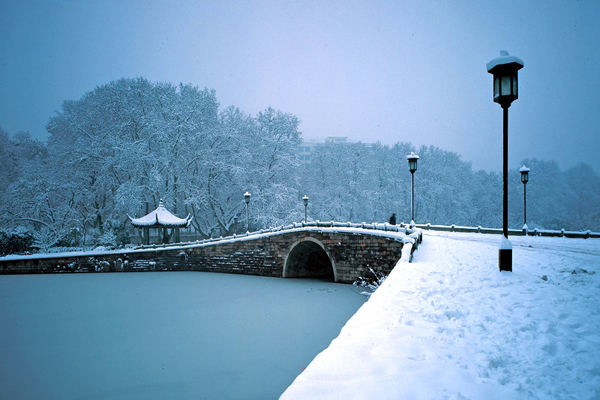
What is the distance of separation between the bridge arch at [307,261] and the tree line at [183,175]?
17.9 ft

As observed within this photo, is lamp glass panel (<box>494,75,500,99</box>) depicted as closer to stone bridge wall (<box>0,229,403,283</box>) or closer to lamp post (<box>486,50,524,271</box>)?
lamp post (<box>486,50,524,271</box>)

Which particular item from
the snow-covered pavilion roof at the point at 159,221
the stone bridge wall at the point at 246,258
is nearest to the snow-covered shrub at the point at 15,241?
the stone bridge wall at the point at 246,258

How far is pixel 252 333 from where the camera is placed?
37.2ft

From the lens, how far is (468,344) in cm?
329

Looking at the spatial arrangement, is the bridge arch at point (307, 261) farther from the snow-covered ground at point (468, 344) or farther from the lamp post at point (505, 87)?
the snow-covered ground at point (468, 344)

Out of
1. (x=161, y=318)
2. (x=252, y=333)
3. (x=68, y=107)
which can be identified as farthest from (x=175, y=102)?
(x=252, y=333)

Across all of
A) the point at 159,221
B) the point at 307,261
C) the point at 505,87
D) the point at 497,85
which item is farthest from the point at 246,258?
the point at 505,87

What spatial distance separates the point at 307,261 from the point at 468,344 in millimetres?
19945

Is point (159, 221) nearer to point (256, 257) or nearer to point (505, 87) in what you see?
point (256, 257)

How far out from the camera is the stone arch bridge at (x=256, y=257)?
18203mm

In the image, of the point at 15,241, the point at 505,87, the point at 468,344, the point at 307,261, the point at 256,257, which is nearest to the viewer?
the point at 468,344

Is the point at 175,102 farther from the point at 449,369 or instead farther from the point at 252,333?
the point at 449,369

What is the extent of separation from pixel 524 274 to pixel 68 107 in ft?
115

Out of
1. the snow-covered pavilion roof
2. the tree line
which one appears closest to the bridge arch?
the tree line
